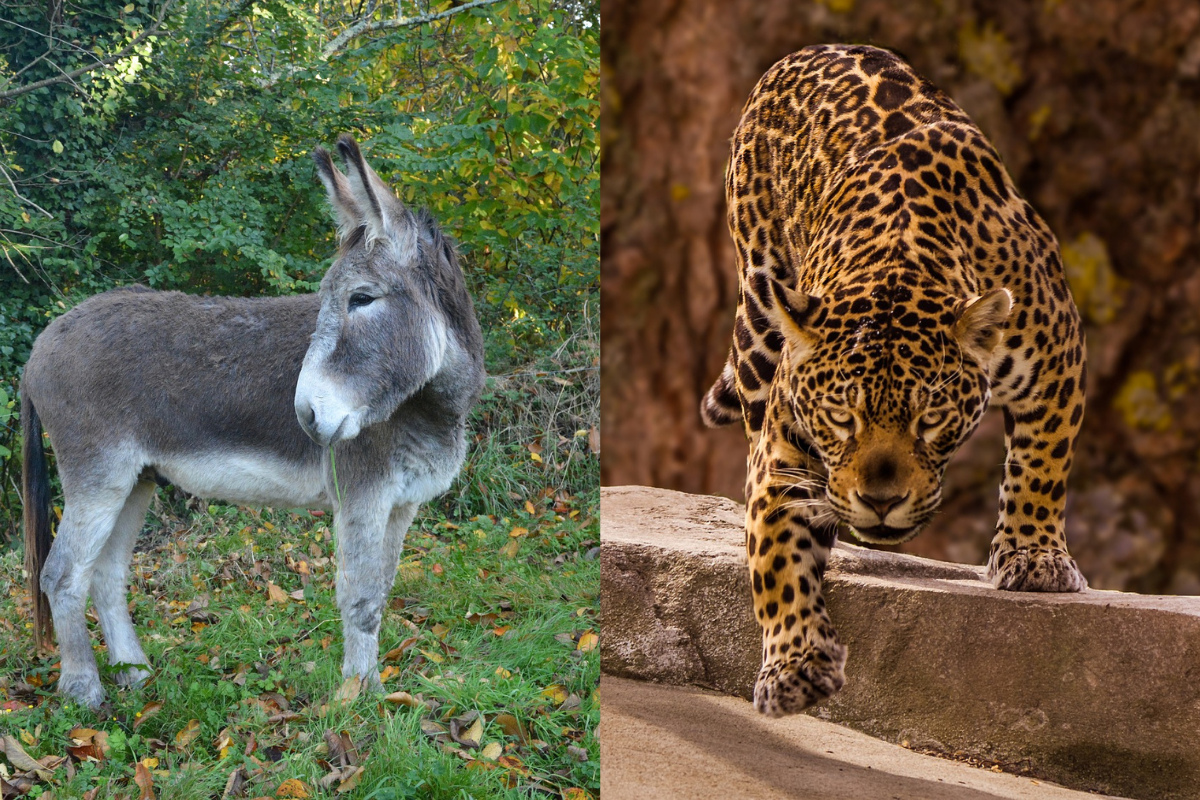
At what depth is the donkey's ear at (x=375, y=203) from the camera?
326 cm

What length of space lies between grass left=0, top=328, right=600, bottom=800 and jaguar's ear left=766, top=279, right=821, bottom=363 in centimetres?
145

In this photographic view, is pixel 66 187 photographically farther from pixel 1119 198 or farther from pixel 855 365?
pixel 1119 198

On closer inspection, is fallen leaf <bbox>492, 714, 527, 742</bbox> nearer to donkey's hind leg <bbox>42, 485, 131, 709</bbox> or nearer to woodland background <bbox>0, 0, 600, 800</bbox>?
woodland background <bbox>0, 0, 600, 800</bbox>

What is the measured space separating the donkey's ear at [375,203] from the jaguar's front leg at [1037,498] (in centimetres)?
191

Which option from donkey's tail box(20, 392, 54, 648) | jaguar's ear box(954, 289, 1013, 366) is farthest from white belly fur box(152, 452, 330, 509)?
jaguar's ear box(954, 289, 1013, 366)

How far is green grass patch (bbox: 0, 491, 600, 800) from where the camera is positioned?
320 cm

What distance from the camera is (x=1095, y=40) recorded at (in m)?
2.60

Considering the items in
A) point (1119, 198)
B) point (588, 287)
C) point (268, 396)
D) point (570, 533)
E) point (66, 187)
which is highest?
point (1119, 198)

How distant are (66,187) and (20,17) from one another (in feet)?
1.77

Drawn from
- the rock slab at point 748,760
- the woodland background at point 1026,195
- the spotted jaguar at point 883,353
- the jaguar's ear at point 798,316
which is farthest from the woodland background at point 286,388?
the jaguar's ear at point 798,316

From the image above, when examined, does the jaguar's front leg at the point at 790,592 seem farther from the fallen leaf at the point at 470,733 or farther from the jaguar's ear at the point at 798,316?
the fallen leaf at the point at 470,733

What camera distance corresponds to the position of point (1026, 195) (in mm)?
2484

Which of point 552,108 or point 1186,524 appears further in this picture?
point 552,108

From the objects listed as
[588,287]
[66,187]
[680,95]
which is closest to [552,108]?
[588,287]
